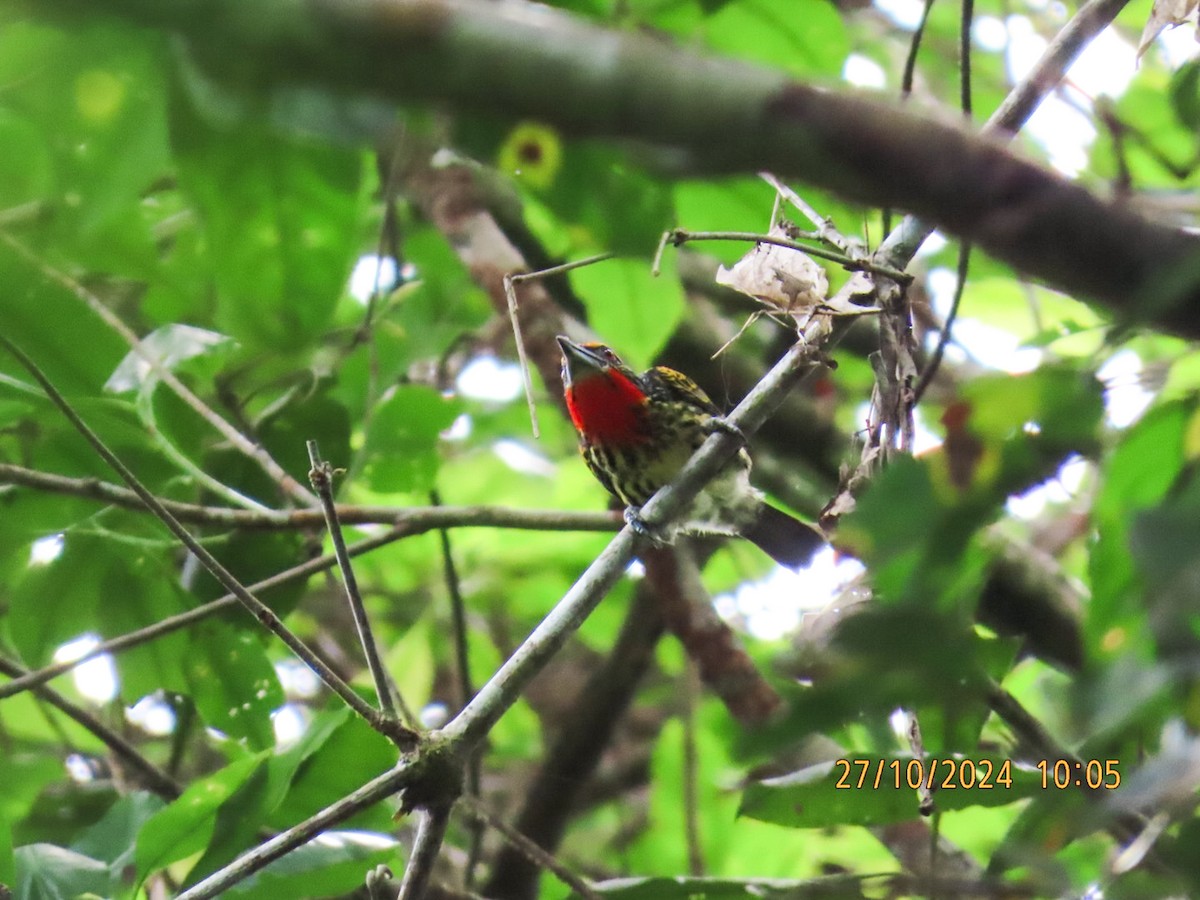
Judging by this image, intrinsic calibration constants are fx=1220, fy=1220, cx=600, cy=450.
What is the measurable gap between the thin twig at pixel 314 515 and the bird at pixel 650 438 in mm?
632

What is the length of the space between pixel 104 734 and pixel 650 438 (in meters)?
2.00

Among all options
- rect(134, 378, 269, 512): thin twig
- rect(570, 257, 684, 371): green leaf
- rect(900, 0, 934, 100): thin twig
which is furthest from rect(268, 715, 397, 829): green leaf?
rect(900, 0, 934, 100): thin twig

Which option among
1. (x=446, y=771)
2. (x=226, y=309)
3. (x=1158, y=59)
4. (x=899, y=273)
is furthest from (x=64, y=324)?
(x=1158, y=59)

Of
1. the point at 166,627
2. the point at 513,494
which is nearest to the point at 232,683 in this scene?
the point at 166,627

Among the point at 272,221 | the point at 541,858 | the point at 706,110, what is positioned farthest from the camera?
the point at 541,858

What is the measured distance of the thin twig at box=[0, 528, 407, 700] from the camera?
2.90 m

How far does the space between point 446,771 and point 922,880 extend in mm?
1086

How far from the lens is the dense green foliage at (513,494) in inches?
43.3

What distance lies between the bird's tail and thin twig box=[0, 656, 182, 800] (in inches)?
77.4

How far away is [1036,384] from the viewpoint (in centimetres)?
115

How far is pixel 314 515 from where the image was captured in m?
3.16

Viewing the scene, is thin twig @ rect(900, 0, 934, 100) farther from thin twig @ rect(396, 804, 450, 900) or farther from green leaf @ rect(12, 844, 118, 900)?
green leaf @ rect(12, 844, 118, 900)

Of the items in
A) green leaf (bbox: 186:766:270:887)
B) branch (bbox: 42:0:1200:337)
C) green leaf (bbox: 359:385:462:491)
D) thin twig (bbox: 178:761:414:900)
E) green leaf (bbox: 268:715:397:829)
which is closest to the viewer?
branch (bbox: 42:0:1200:337)

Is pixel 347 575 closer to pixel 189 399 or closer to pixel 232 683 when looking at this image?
pixel 189 399
